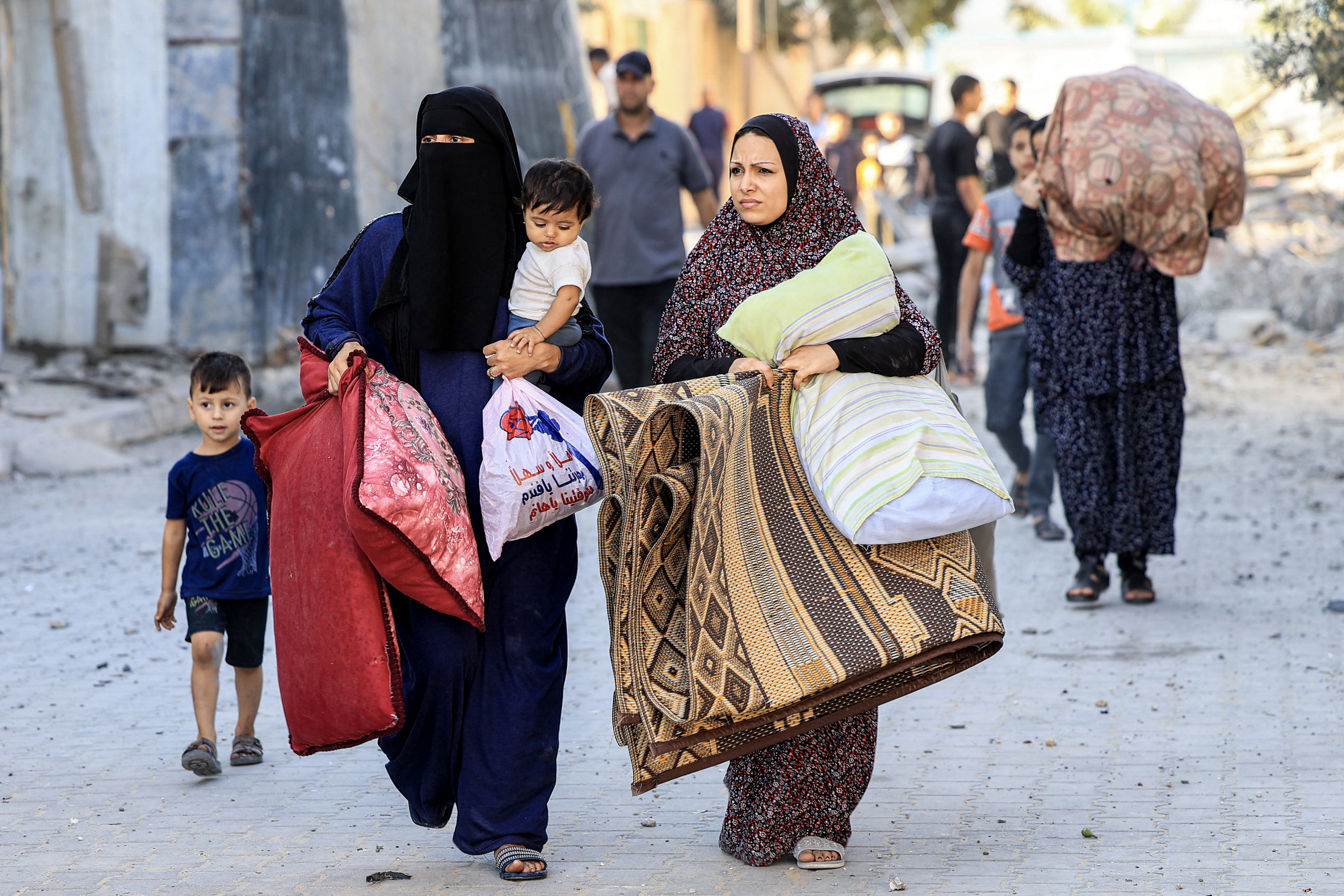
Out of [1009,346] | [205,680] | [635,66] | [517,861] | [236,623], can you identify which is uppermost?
[635,66]

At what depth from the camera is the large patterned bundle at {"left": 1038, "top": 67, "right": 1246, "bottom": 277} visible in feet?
16.4

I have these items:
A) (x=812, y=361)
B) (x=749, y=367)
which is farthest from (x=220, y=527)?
(x=812, y=361)

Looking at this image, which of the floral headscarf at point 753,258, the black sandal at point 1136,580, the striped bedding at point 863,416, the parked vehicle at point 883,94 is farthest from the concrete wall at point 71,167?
the parked vehicle at point 883,94

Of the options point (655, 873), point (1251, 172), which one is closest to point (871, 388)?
point (655, 873)

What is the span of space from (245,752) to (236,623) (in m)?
0.36

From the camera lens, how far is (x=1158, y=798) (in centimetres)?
343

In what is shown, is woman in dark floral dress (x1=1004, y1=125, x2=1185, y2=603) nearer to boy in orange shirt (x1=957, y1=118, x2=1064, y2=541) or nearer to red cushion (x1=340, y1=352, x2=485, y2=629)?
boy in orange shirt (x1=957, y1=118, x2=1064, y2=541)

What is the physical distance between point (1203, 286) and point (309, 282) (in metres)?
9.16

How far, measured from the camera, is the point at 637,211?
23.5 feet

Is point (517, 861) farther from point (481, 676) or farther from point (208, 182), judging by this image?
point (208, 182)

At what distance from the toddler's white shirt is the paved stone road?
4.06ft

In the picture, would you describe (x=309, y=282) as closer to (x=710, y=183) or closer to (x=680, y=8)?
(x=710, y=183)

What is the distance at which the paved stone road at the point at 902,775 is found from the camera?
3.04 m

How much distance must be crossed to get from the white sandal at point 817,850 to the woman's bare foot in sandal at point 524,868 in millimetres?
555
